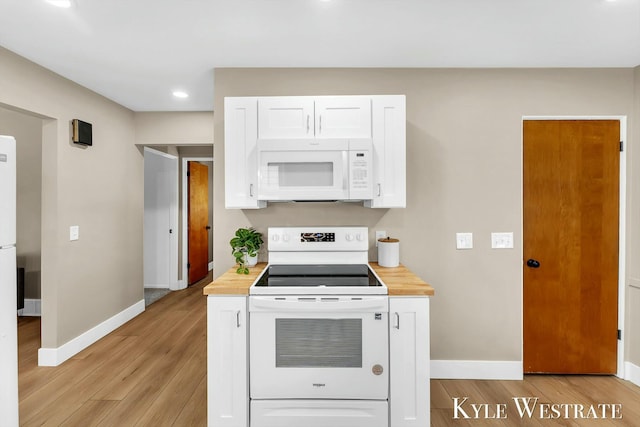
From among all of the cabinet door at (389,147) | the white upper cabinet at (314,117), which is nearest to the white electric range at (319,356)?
the cabinet door at (389,147)

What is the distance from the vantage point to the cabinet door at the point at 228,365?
194 centimetres

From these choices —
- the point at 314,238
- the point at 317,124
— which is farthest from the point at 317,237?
the point at 317,124

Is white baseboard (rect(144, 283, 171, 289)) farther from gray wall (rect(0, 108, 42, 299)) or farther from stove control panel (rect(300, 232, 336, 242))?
stove control panel (rect(300, 232, 336, 242))

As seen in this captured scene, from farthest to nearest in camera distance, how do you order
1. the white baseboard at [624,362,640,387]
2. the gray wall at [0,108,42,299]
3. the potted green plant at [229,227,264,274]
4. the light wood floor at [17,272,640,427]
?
1. the gray wall at [0,108,42,299]
2. the white baseboard at [624,362,640,387]
3. the potted green plant at [229,227,264,274]
4. the light wood floor at [17,272,640,427]

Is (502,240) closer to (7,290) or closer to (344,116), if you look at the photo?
(344,116)

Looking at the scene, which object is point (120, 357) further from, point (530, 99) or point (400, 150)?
point (530, 99)

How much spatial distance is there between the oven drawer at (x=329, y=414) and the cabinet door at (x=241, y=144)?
1.28m

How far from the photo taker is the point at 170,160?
523 centimetres

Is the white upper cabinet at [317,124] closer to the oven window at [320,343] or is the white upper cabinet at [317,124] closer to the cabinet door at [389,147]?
the cabinet door at [389,147]

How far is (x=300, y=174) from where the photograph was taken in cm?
230

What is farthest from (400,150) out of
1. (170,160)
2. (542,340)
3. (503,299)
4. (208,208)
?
(208,208)

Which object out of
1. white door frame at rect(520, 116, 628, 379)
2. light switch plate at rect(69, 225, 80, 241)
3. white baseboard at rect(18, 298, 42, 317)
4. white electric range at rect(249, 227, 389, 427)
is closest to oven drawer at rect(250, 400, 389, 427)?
white electric range at rect(249, 227, 389, 427)

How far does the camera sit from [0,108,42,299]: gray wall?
12.8 ft

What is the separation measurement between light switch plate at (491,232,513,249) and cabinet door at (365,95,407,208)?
877 mm
